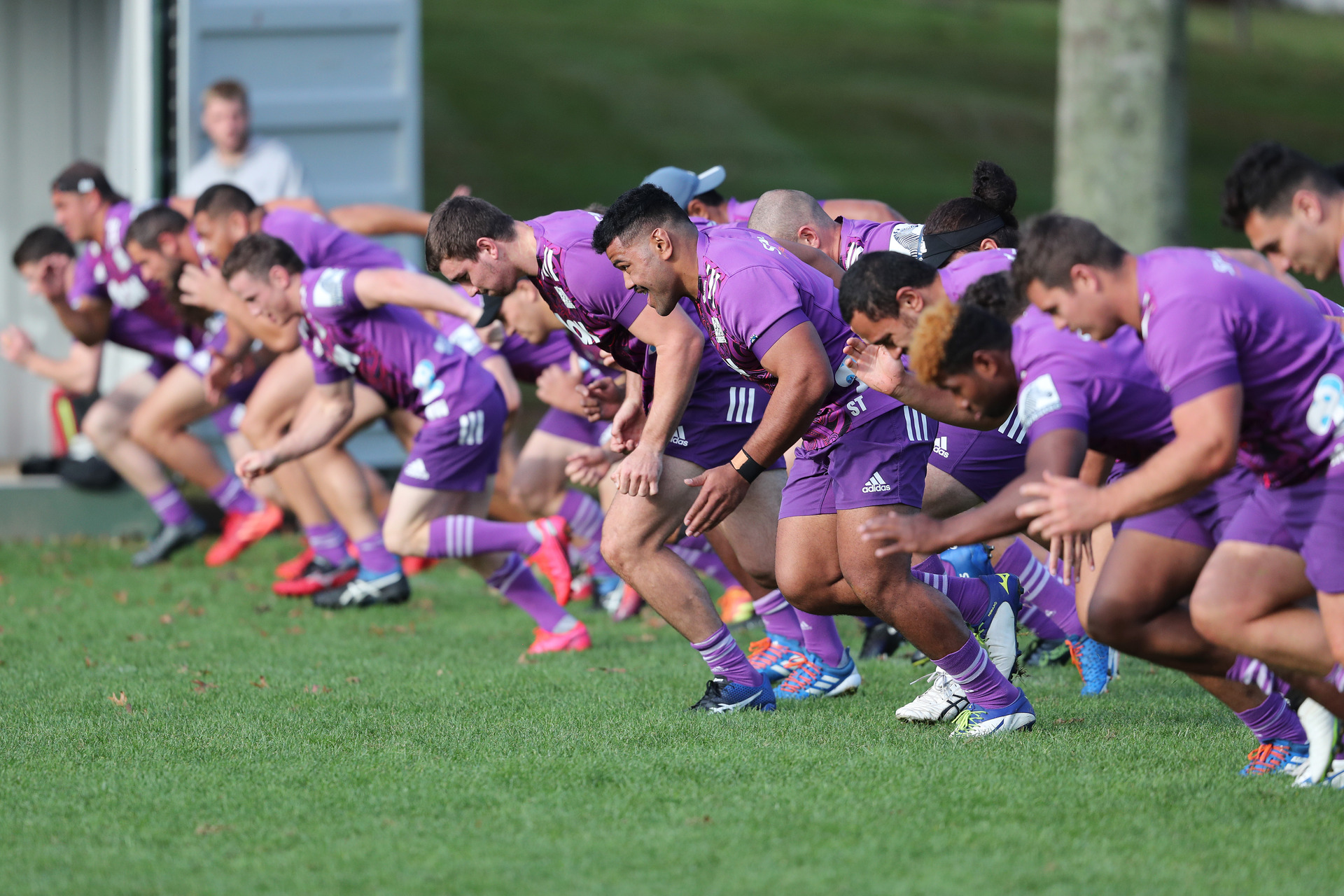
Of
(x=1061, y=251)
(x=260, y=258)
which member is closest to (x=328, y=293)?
(x=260, y=258)

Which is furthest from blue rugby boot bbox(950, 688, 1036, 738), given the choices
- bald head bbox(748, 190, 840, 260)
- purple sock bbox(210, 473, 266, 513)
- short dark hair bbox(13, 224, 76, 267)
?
short dark hair bbox(13, 224, 76, 267)

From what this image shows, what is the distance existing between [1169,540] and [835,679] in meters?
1.68

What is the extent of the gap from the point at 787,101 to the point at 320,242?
69.2 ft

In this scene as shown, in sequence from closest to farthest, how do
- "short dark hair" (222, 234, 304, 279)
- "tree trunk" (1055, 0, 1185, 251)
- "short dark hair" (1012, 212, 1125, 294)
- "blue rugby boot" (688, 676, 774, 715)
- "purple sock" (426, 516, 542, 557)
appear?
"short dark hair" (1012, 212, 1125, 294) < "blue rugby boot" (688, 676, 774, 715) < "purple sock" (426, 516, 542, 557) < "short dark hair" (222, 234, 304, 279) < "tree trunk" (1055, 0, 1185, 251)

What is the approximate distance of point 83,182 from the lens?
859cm

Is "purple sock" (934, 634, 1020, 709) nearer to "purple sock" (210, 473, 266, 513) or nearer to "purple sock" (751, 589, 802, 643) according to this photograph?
"purple sock" (751, 589, 802, 643)

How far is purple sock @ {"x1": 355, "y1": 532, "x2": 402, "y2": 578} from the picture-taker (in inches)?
296

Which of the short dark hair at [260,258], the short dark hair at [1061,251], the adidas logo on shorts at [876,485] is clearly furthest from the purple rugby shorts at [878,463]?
the short dark hair at [260,258]

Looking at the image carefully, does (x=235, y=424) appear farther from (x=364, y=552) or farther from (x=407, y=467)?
(x=407, y=467)

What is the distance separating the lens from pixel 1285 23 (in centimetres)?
4297

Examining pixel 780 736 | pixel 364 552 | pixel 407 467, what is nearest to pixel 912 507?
pixel 780 736

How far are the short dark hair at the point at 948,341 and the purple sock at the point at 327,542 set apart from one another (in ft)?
15.7

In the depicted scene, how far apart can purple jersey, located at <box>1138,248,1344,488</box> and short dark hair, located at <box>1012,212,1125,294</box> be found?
0.34 ft

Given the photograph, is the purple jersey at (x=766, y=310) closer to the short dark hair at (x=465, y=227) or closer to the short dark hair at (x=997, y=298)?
the short dark hair at (x=997, y=298)
